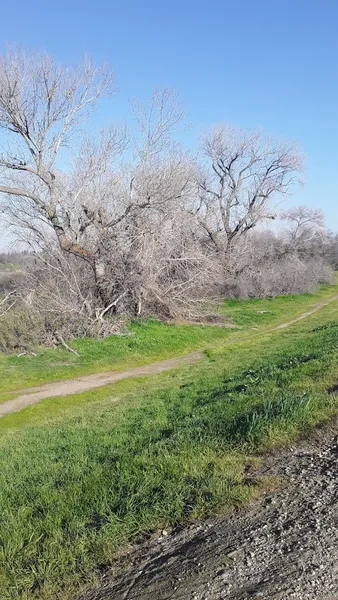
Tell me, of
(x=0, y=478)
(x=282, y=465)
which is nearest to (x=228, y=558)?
(x=282, y=465)

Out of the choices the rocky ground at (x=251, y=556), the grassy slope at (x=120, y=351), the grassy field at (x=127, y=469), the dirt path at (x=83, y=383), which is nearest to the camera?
the rocky ground at (x=251, y=556)

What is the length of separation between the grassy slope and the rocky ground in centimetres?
1183

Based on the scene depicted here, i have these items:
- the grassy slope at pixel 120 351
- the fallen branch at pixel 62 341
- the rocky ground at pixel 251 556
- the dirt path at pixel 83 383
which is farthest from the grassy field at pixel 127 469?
the fallen branch at pixel 62 341

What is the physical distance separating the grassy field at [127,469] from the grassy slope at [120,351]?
19.3ft

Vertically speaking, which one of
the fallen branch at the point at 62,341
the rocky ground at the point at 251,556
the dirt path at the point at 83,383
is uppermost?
the fallen branch at the point at 62,341

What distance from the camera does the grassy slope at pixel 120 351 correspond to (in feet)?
55.1

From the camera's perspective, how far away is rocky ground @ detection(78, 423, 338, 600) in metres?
2.97

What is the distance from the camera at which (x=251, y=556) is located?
3.29 m

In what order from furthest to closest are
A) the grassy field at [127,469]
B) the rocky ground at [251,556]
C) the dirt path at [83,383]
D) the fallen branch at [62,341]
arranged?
the fallen branch at [62,341], the dirt path at [83,383], the grassy field at [127,469], the rocky ground at [251,556]

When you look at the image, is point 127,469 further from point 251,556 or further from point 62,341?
point 62,341

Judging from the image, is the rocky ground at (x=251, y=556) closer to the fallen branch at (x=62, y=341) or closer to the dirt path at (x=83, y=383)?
the dirt path at (x=83, y=383)

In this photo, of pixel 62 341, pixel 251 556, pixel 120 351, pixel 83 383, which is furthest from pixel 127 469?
pixel 62 341

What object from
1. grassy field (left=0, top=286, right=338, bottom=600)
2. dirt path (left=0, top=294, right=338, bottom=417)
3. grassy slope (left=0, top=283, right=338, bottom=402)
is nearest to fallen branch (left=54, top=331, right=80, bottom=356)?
grassy slope (left=0, top=283, right=338, bottom=402)

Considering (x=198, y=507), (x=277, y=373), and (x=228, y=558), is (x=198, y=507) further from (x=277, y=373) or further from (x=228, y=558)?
(x=277, y=373)
